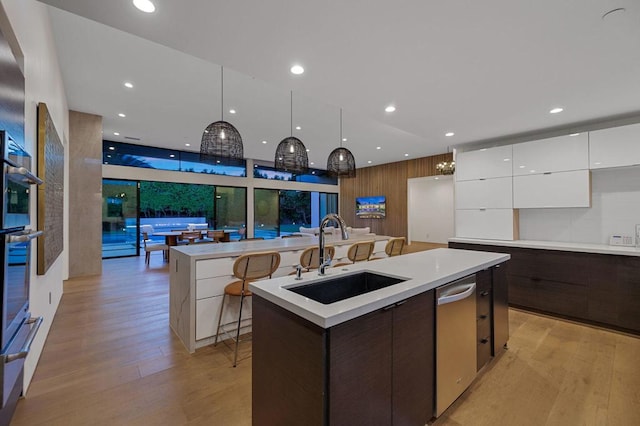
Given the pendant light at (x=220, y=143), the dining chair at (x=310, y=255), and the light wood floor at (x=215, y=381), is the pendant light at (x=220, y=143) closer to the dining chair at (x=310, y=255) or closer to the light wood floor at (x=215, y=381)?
the dining chair at (x=310, y=255)

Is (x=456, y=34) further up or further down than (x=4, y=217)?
further up

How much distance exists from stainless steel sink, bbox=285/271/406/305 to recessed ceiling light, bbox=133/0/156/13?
1.83 m

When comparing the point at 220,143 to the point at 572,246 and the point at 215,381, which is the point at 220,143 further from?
the point at 572,246

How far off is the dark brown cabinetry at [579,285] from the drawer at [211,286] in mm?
2887

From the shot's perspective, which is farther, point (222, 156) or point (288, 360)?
point (222, 156)

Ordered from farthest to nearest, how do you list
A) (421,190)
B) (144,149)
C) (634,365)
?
(421,190) < (144,149) < (634,365)

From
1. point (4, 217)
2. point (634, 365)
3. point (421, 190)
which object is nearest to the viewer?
point (4, 217)

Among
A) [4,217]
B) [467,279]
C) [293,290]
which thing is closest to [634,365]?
[467,279]

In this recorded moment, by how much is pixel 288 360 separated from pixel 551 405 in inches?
74.7

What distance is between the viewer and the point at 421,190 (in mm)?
10219

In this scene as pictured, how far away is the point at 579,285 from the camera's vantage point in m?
3.07

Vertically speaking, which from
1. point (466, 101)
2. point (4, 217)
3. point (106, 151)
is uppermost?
point (106, 151)

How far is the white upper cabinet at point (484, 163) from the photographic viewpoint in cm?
385

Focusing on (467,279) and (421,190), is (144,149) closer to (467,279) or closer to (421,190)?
(467,279)
